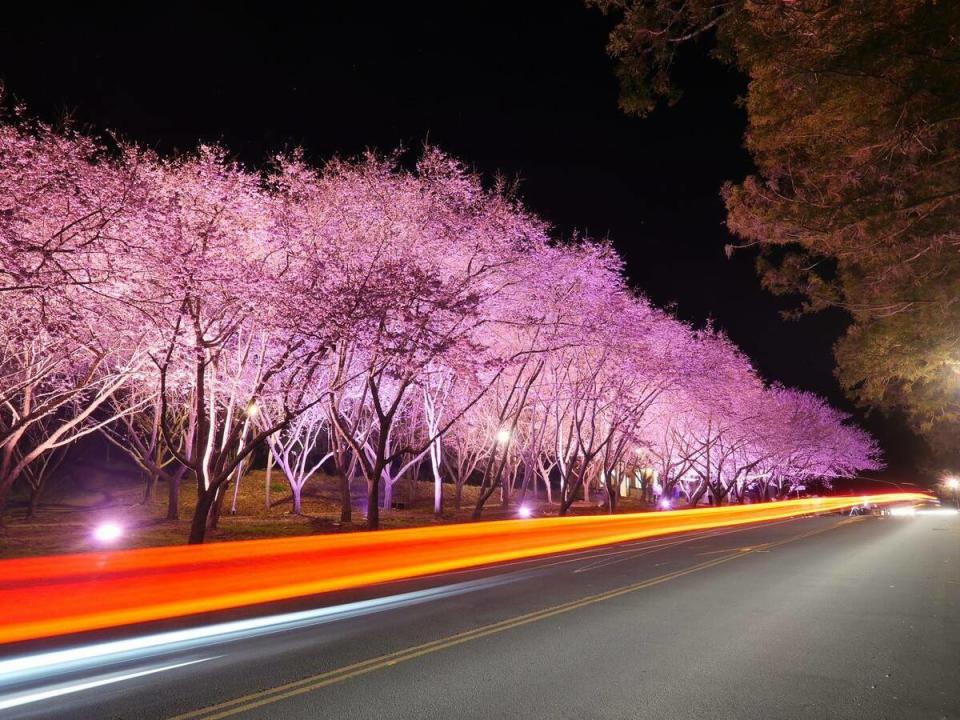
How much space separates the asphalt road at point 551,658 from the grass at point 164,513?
11951 mm

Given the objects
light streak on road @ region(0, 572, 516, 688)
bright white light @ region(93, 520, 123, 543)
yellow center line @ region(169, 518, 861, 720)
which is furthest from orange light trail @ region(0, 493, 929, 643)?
bright white light @ region(93, 520, 123, 543)

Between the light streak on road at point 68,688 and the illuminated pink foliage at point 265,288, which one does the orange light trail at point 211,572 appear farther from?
the illuminated pink foliage at point 265,288

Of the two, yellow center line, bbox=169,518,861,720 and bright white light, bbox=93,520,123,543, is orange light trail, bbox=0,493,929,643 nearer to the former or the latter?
yellow center line, bbox=169,518,861,720

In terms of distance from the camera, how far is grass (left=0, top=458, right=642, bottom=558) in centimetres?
2017

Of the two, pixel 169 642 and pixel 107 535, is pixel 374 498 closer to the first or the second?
pixel 107 535

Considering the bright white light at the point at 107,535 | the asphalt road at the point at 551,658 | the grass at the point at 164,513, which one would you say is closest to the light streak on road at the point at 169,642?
the asphalt road at the point at 551,658

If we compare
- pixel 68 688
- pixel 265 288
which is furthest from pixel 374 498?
pixel 68 688

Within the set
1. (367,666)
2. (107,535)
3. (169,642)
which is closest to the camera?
(367,666)

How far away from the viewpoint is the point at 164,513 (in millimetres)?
32000

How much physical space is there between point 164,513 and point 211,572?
2537cm

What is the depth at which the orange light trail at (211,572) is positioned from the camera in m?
7.62

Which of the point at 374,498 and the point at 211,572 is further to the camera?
the point at 374,498

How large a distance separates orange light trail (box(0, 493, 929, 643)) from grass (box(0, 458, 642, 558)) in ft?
29.7

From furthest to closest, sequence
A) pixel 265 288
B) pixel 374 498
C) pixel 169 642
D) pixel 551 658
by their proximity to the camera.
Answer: pixel 374 498 → pixel 265 288 → pixel 169 642 → pixel 551 658
